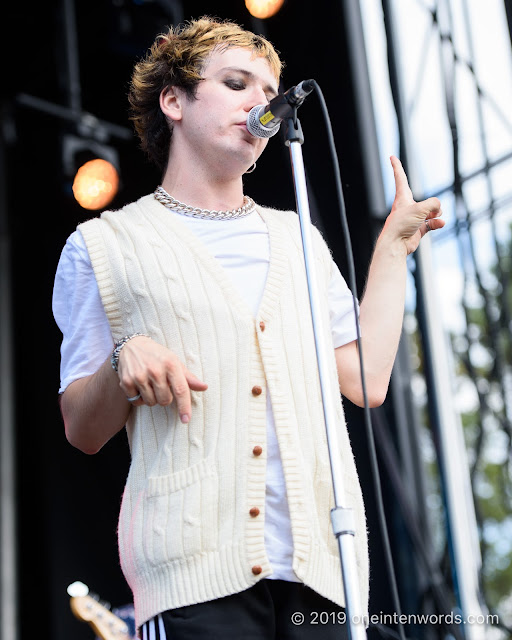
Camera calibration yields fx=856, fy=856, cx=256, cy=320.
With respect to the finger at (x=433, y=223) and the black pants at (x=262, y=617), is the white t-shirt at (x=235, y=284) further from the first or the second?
the finger at (x=433, y=223)

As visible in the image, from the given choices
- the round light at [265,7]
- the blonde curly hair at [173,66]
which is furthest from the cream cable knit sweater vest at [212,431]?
the round light at [265,7]

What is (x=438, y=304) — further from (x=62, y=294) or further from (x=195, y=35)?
(x=62, y=294)

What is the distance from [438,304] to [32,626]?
2.67 metres

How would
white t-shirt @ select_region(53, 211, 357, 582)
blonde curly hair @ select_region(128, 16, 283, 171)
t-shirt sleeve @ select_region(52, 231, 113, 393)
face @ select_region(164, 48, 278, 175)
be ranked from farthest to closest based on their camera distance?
1. blonde curly hair @ select_region(128, 16, 283, 171)
2. face @ select_region(164, 48, 278, 175)
3. t-shirt sleeve @ select_region(52, 231, 113, 393)
4. white t-shirt @ select_region(53, 211, 357, 582)

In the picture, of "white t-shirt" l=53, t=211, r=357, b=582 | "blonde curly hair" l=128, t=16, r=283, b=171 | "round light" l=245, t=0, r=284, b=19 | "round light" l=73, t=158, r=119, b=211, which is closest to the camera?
"white t-shirt" l=53, t=211, r=357, b=582

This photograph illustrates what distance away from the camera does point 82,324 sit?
1.46 metres

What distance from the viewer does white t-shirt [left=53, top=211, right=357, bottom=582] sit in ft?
4.41

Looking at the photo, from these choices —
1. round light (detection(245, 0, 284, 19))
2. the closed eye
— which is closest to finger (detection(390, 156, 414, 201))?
the closed eye

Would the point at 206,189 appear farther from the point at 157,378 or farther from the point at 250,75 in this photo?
the point at 157,378

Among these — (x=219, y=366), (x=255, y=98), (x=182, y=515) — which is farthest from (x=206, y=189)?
(x=182, y=515)

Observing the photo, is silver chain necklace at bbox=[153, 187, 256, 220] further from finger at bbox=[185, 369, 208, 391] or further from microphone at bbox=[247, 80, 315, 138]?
finger at bbox=[185, 369, 208, 391]

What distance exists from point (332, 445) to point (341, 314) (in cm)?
47

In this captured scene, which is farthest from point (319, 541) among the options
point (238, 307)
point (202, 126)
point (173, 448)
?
point (202, 126)

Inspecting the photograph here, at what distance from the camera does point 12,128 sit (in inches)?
176
